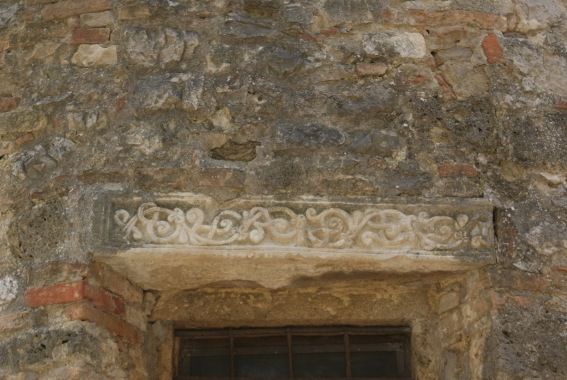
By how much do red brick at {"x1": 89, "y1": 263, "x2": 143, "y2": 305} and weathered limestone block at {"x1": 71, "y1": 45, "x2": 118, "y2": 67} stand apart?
2.85ft

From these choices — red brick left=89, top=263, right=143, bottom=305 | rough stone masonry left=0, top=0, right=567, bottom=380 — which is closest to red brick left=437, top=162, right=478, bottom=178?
rough stone masonry left=0, top=0, right=567, bottom=380

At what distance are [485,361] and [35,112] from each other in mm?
2055

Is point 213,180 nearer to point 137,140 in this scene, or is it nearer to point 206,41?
point 137,140

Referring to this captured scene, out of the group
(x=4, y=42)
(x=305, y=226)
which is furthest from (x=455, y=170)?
(x=4, y=42)

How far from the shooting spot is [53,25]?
407 centimetres

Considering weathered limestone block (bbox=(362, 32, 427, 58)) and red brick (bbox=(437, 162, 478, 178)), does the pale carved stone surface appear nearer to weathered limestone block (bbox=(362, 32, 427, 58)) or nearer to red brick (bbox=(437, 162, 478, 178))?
red brick (bbox=(437, 162, 478, 178))

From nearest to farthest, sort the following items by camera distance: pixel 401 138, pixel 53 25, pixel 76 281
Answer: pixel 76 281 < pixel 401 138 < pixel 53 25

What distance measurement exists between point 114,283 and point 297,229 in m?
0.76

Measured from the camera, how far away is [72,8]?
160 inches

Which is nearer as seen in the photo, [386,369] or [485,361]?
[485,361]

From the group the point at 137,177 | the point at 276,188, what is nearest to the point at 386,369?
the point at 276,188

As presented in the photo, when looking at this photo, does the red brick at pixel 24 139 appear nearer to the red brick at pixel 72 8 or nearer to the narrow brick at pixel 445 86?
the red brick at pixel 72 8

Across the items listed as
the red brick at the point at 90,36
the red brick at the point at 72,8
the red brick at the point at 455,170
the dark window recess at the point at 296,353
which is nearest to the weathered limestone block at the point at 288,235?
the red brick at the point at 455,170

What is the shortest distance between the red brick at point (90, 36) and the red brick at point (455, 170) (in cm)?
149
